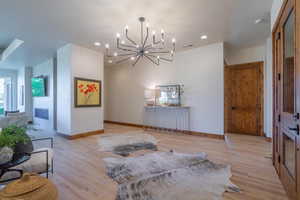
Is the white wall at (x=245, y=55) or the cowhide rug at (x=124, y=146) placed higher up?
the white wall at (x=245, y=55)

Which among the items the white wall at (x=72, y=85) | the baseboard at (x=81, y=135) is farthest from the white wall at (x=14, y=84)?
the baseboard at (x=81, y=135)

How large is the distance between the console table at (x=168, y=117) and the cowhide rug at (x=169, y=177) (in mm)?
2403

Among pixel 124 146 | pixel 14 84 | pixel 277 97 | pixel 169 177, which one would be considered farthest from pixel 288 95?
pixel 14 84

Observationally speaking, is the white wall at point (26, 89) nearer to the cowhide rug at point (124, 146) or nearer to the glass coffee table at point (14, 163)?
the cowhide rug at point (124, 146)

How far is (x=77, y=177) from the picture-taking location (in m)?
2.58

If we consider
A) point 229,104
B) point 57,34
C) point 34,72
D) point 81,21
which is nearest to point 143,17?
point 81,21

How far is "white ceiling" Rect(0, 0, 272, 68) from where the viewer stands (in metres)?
3.04

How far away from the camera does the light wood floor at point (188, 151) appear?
2146 millimetres

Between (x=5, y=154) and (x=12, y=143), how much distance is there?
0.11m

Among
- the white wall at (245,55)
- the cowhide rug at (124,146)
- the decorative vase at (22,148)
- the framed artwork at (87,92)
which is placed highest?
the white wall at (245,55)

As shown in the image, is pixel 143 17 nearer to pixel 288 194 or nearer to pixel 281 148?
pixel 281 148

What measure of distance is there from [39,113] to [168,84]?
611 cm

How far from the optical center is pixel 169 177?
251cm

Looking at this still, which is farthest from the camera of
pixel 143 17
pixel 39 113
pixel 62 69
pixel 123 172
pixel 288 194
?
pixel 39 113
